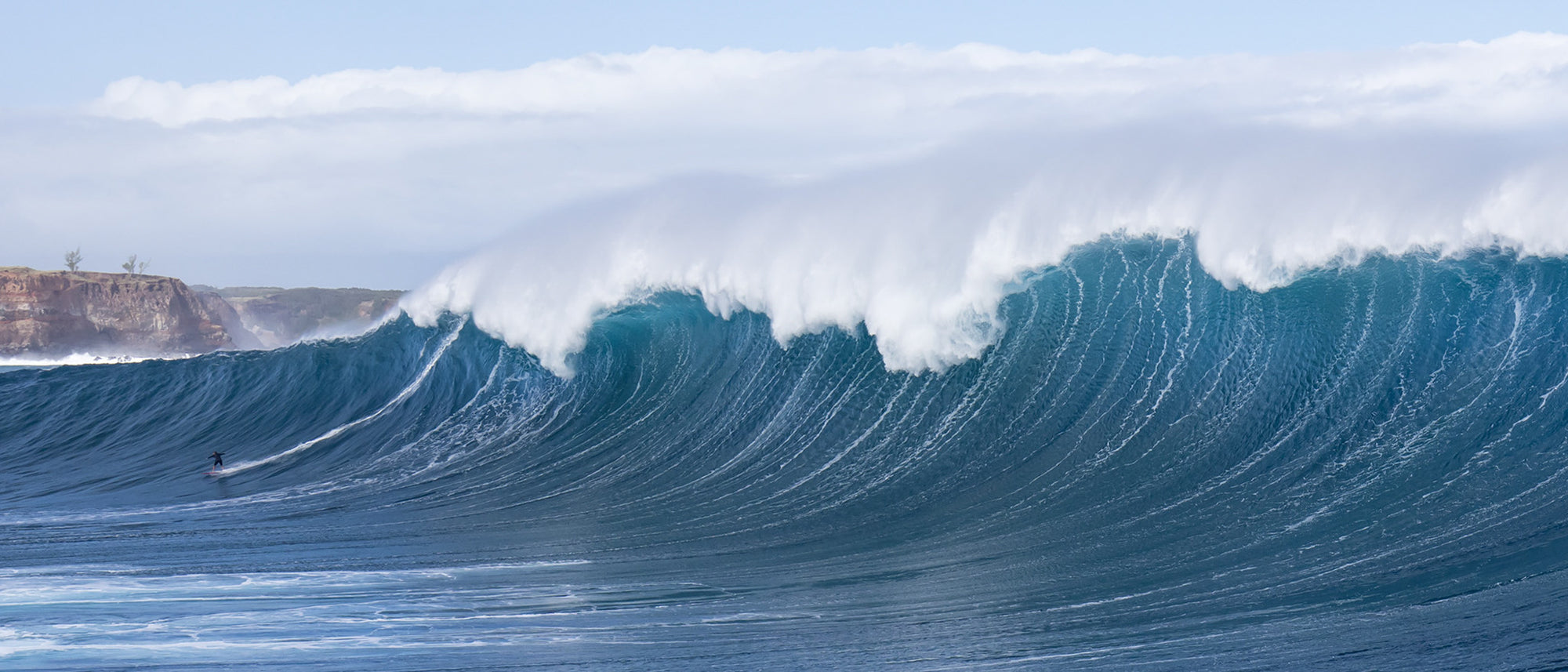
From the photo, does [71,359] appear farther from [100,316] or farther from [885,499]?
[885,499]

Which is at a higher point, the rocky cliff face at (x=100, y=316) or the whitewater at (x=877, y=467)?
the rocky cliff face at (x=100, y=316)

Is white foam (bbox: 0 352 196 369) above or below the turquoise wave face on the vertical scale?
above

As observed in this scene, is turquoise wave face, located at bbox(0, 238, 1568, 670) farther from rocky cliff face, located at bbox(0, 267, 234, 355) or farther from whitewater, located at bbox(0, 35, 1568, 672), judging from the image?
rocky cliff face, located at bbox(0, 267, 234, 355)

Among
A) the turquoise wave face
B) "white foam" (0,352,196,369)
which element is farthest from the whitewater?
"white foam" (0,352,196,369)

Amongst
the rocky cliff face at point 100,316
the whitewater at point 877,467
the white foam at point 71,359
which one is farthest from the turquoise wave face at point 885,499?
the rocky cliff face at point 100,316

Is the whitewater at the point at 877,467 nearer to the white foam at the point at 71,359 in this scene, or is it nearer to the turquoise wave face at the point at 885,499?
the turquoise wave face at the point at 885,499

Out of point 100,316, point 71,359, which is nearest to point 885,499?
point 71,359
